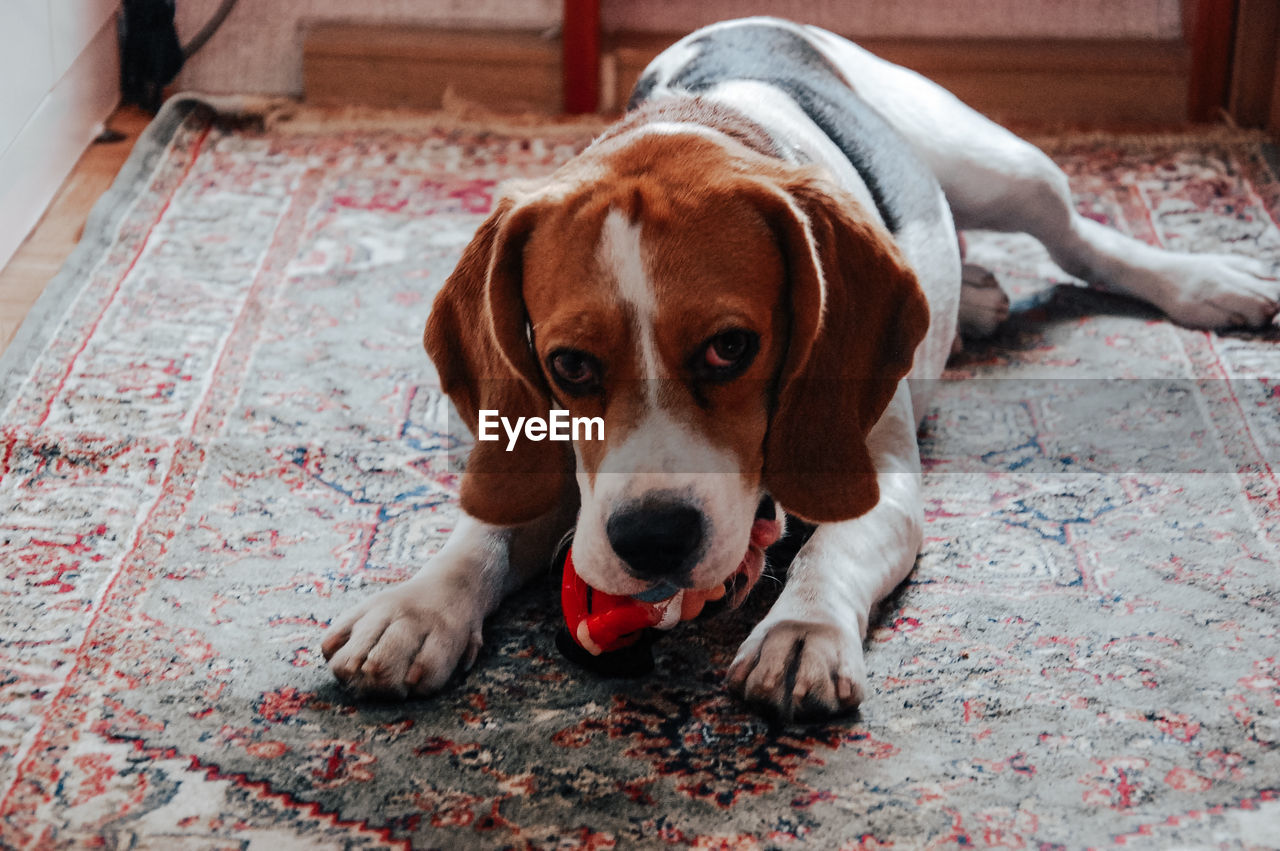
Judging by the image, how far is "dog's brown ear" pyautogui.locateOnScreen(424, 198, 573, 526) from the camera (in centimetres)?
184

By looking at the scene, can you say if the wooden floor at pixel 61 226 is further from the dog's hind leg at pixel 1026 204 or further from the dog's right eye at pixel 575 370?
the dog's hind leg at pixel 1026 204

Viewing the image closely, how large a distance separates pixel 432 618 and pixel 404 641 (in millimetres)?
57

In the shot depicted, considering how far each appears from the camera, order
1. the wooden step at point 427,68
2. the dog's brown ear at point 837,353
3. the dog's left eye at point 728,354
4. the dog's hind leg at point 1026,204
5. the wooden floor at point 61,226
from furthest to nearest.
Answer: the wooden step at point 427,68
the wooden floor at point 61,226
the dog's hind leg at point 1026,204
the dog's brown ear at point 837,353
the dog's left eye at point 728,354

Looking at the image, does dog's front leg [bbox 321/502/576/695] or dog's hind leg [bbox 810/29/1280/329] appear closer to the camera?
dog's front leg [bbox 321/502/576/695]

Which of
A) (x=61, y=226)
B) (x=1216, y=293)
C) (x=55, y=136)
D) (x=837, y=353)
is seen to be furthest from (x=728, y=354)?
(x=55, y=136)

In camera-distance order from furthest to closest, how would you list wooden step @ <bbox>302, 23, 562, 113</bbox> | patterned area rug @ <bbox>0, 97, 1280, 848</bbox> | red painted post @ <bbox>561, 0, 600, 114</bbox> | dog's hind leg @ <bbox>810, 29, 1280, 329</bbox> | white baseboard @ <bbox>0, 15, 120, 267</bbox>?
wooden step @ <bbox>302, 23, 562, 113</bbox>
red painted post @ <bbox>561, 0, 600, 114</bbox>
white baseboard @ <bbox>0, 15, 120, 267</bbox>
dog's hind leg @ <bbox>810, 29, 1280, 329</bbox>
patterned area rug @ <bbox>0, 97, 1280, 848</bbox>

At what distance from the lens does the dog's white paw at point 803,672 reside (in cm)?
170

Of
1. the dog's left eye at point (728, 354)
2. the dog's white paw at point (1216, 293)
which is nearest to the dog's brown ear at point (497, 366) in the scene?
the dog's left eye at point (728, 354)

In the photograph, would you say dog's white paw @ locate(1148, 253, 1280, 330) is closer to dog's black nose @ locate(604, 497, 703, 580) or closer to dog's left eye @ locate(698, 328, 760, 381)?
dog's left eye @ locate(698, 328, 760, 381)

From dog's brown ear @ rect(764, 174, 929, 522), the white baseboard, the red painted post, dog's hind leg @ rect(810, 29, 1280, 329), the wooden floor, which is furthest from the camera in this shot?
the red painted post

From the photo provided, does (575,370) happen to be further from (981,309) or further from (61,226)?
(61,226)

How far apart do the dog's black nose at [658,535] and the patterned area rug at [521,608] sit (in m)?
0.24

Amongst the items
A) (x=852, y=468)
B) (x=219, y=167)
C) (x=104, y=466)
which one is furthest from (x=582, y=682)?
(x=219, y=167)

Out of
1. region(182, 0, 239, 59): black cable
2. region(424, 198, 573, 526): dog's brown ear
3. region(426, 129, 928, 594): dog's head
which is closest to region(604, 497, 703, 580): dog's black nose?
region(426, 129, 928, 594): dog's head
